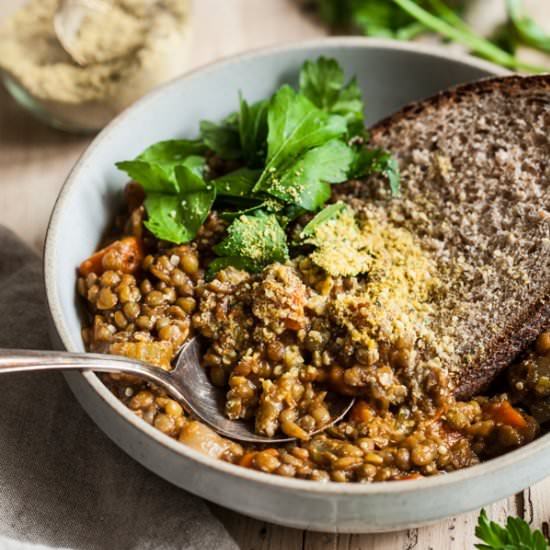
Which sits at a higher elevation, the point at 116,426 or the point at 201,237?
the point at 201,237

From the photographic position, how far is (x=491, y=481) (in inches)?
116

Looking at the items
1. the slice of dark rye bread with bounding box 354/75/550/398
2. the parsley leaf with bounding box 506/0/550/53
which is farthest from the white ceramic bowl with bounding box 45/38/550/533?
the parsley leaf with bounding box 506/0/550/53

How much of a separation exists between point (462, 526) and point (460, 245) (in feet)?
4.05

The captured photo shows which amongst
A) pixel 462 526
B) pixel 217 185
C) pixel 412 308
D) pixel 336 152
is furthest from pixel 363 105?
pixel 462 526

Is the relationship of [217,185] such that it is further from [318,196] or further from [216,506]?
[216,506]

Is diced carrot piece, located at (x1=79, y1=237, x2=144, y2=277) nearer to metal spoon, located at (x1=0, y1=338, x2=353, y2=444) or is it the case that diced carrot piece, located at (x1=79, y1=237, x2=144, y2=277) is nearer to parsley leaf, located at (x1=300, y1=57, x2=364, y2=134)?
metal spoon, located at (x1=0, y1=338, x2=353, y2=444)

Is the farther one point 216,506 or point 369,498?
point 216,506

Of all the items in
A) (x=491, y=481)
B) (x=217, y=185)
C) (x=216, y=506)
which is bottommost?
(x=216, y=506)

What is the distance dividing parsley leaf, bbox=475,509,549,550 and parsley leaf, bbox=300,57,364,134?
2269 mm

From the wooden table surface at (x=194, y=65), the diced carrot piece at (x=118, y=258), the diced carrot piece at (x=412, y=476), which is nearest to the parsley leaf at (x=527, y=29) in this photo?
the wooden table surface at (x=194, y=65)

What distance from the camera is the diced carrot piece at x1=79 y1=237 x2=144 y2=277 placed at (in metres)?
3.79

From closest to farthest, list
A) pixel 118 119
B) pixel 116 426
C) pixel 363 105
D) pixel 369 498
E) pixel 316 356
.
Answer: pixel 369 498, pixel 116 426, pixel 316 356, pixel 118 119, pixel 363 105

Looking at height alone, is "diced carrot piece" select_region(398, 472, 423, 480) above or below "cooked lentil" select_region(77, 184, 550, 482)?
below

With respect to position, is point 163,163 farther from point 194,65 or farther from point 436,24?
point 436,24
